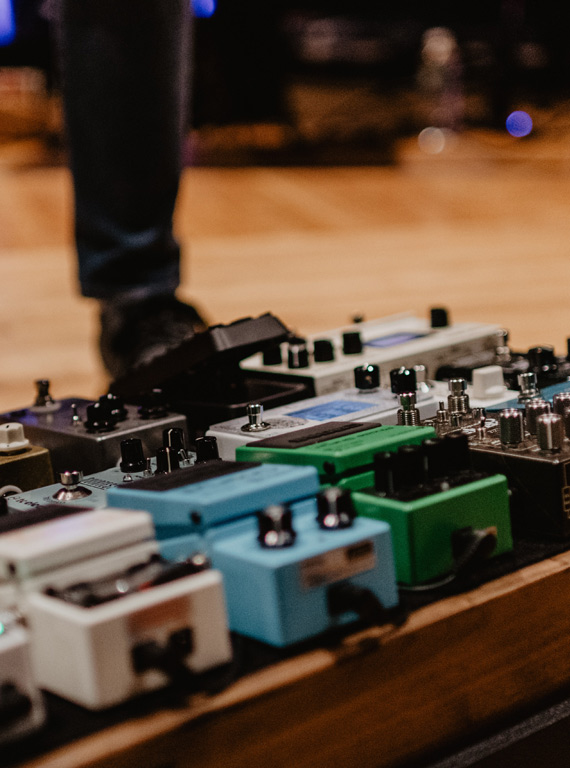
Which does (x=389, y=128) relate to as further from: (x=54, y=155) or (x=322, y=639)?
(x=322, y=639)

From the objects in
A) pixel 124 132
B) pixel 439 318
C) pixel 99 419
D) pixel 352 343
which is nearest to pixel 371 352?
pixel 352 343

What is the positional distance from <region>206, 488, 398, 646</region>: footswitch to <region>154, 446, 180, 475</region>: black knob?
0.65 ft

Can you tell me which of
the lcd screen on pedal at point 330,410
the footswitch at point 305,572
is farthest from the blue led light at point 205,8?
the footswitch at point 305,572

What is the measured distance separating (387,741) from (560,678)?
17 centimetres

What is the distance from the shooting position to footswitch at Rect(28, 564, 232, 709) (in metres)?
0.53

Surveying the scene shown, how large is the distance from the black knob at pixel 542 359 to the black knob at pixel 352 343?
202 millimetres

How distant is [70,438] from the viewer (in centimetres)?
96

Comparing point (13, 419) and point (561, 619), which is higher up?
point (13, 419)

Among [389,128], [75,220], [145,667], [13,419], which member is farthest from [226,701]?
[389,128]

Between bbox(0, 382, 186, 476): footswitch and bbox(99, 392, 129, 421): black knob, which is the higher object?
bbox(99, 392, 129, 421): black knob

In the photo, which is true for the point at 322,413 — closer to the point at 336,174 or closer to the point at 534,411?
the point at 534,411

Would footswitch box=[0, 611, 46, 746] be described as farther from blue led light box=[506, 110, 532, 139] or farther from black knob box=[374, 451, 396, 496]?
blue led light box=[506, 110, 532, 139]

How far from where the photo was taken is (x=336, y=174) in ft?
19.4

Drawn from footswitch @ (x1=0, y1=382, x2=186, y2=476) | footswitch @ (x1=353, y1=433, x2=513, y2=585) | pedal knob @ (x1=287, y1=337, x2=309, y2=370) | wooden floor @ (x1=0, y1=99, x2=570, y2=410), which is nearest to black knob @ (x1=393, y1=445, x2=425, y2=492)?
footswitch @ (x1=353, y1=433, x2=513, y2=585)
